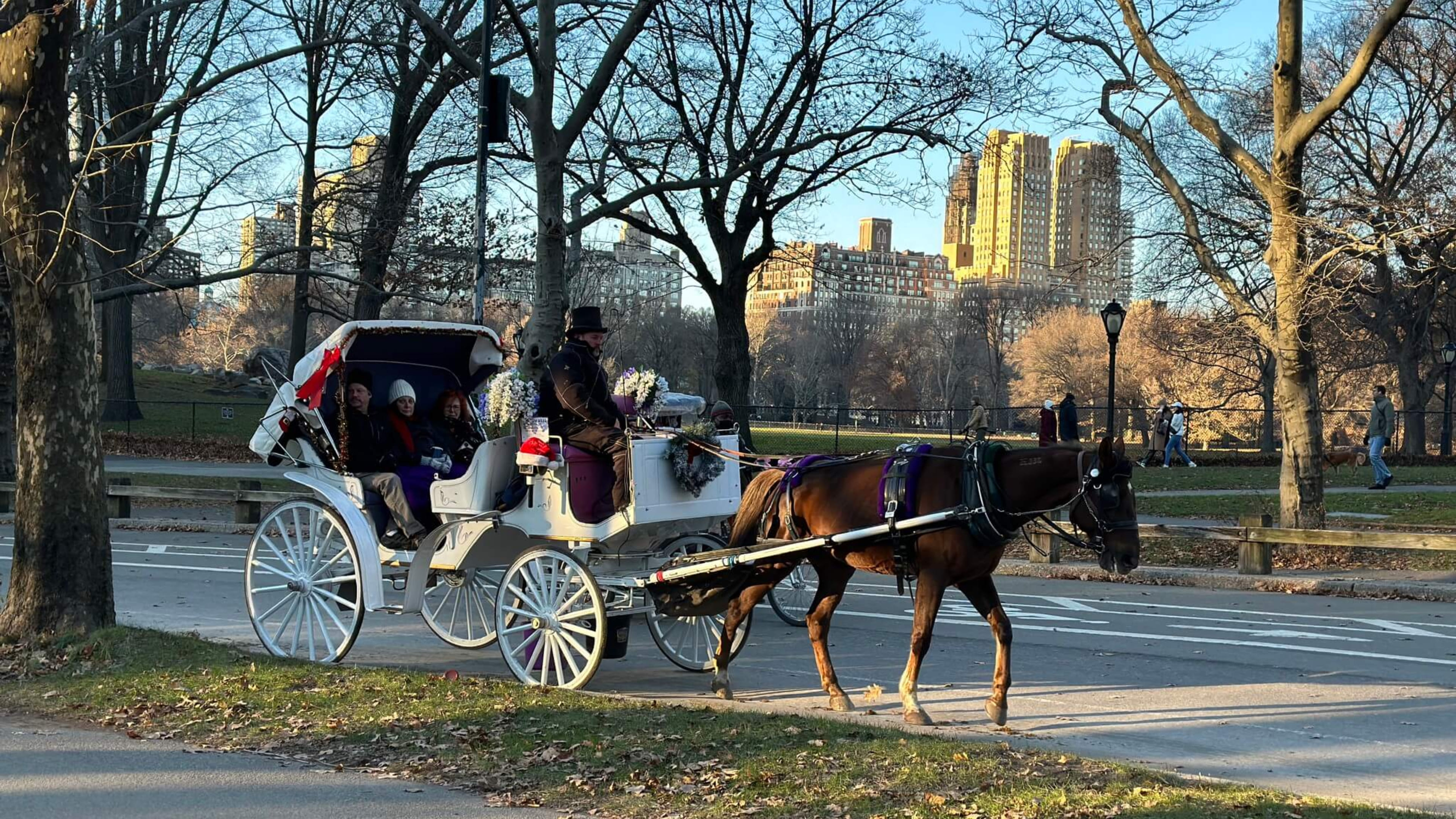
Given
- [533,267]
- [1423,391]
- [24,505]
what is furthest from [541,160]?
[1423,391]

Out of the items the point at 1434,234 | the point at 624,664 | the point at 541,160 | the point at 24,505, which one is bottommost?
the point at 624,664

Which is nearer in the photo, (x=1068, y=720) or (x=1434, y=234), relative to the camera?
(x=1068, y=720)

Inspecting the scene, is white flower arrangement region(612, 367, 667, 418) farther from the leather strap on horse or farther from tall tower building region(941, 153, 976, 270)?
tall tower building region(941, 153, 976, 270)

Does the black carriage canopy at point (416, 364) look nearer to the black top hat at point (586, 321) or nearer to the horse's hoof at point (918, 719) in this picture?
the black top hat at point (586, 321)

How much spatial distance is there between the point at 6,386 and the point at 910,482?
18.8 metres

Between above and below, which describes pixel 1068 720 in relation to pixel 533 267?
below

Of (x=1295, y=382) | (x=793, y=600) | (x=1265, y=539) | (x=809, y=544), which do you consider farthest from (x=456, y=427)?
(x=1295, y=382)

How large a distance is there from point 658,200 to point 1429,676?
23.2 metres

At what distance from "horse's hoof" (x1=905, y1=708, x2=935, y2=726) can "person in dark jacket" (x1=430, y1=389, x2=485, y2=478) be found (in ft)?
15.0

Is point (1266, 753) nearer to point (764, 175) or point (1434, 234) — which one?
point (1434, 234)

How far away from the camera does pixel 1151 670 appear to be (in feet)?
31.7

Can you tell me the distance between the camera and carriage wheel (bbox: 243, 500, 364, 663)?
9328 mm

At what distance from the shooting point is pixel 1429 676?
373 inches

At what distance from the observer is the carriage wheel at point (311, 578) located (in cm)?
933
